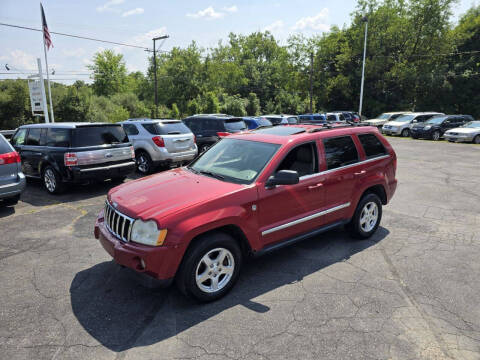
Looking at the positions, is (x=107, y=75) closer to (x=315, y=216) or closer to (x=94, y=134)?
(x=94, y=134)

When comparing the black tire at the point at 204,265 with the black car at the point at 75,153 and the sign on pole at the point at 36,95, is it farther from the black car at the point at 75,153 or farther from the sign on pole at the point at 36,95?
the sign on pole at the point at 36,95

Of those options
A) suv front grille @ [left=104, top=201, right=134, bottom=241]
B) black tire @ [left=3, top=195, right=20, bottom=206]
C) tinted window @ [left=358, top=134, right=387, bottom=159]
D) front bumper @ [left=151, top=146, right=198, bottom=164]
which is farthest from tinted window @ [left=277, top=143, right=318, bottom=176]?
front bumper @ [left=151, top=146, right=198, bottom=164]

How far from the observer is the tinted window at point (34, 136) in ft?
28.1

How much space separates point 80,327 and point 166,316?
798mm

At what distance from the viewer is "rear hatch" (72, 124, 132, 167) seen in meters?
7.80

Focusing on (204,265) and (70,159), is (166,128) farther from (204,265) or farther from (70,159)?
(204,265)

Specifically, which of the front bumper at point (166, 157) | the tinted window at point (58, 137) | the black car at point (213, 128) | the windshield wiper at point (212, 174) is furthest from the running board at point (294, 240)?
the black car at point (213, 128)

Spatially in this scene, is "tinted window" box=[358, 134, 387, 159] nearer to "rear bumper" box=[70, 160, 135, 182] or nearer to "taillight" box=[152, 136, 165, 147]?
"rear bumper" box=[70, 160, 135, 182]

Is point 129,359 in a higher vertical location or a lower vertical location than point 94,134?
lower

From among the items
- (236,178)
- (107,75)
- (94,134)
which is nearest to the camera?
(236,178)

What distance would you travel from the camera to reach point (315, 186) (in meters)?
4.40

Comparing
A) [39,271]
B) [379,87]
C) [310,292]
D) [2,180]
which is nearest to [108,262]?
[39,271]

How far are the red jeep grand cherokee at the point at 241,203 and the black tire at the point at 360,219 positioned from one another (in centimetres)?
2

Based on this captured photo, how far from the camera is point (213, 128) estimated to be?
13023 mm
